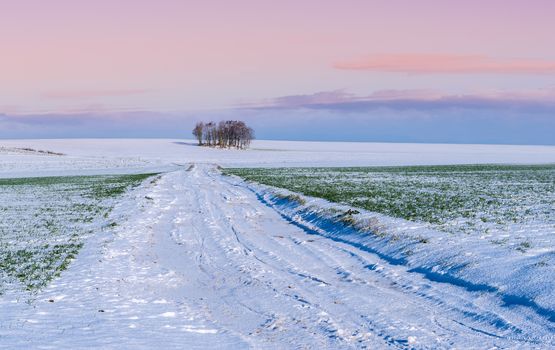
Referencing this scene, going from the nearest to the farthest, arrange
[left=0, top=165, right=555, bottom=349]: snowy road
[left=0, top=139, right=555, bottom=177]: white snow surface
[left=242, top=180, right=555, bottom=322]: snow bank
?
[left=0, top=165, right=555, bottom=349]: snowy road < [left=242, top=180, right=555, bottom=322]: snow bank < [left=0, top=139, right=555, bottom=177]: white snow surface

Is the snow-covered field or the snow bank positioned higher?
the snow bank

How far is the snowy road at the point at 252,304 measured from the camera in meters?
10.1

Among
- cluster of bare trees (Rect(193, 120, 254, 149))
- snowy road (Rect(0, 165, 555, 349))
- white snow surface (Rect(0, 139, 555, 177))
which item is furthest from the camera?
cluster of bare trees (Rect(193, 120, 254, 149))

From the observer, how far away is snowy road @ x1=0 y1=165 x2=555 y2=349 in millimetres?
10094

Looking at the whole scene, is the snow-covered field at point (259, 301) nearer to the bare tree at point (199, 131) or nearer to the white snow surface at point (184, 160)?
the white snow surface at point (184, 160)

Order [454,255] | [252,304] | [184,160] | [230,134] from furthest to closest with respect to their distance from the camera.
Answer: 1. [230,134]
2. [184,160]
3. [454,255]
4. [252,304]

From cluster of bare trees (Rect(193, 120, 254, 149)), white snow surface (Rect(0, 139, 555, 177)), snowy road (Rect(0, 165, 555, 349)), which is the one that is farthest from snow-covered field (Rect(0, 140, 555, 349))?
cluster of bare trees (Rect(193, 120, 254, 149))

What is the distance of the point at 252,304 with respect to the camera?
1242 cm

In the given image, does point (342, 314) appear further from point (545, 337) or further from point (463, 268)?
point (463, 268)

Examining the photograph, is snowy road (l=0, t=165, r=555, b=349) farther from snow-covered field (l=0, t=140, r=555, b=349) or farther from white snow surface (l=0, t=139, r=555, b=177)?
white snow surface (l=0, t=139, r=555, b=177)

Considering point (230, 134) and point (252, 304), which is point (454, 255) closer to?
point (252, 304)

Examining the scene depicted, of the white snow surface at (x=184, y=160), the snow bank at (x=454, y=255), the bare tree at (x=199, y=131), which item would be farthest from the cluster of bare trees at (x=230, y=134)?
the snow bank at (x=454, y=255)

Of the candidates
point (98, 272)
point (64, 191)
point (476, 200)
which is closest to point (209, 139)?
point (64, 191)

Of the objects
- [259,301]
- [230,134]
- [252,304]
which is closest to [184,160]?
[230,134]
